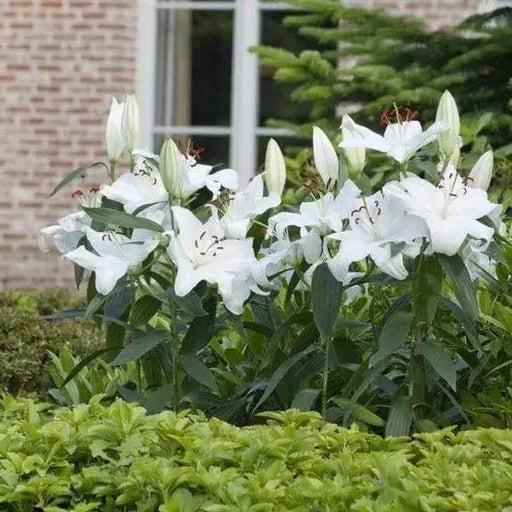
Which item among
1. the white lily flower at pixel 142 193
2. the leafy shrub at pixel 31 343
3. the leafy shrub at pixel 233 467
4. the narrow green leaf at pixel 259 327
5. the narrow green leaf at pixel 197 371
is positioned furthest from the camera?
the leafy shrub at pixel 31 343

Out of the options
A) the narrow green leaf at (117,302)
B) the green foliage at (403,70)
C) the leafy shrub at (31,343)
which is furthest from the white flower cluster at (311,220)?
the green foliage at (403,70)

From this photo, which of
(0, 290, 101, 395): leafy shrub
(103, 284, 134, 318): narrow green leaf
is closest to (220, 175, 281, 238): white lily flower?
(103, 284, 134, 318): narrow green leaf

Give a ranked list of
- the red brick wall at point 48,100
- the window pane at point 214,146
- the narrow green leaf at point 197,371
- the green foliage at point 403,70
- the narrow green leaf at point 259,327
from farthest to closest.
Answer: the window pane at point 214,146 → the red brick wall at point 48,100 → the green foliage at point 403,70 → the narrow green leaf at point 259,327 → the narrow green leaf at point 197,371

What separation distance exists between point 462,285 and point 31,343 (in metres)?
3.16

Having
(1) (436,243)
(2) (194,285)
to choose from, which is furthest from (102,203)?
(1) (436,243)

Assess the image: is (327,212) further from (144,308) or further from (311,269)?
(144,308)

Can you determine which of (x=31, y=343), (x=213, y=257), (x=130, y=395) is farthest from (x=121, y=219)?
(x=31, y=343)

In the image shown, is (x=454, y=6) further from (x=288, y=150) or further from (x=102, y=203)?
(x=102, y=203)

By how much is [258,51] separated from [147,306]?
17.1ft

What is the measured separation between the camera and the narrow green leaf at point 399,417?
3412 mm

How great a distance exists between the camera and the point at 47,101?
10.5m

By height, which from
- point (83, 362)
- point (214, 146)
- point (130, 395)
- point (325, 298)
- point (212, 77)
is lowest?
point (214, 146)

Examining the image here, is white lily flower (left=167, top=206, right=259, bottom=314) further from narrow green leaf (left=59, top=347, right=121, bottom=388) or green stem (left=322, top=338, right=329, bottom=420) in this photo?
narrow green leaf (left=59, top=347, right=121, bottom=388)

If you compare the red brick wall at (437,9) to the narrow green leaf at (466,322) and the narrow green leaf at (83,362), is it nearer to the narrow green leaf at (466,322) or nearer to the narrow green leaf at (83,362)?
the narrow green leaf at (83,362)
